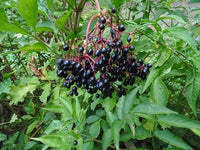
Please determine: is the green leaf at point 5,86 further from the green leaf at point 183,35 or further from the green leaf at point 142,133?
the green leaf at point 183,35

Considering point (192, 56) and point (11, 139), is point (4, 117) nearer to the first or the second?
point (11, 139)

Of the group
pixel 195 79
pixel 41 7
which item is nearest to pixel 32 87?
pixel 41 7

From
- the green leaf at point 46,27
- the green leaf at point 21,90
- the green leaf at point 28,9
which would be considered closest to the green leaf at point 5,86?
the green leaf at point 21,90

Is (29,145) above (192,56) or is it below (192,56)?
below

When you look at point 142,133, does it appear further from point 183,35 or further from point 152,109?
point 183,35

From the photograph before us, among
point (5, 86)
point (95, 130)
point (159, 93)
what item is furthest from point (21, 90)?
point (159, 93)

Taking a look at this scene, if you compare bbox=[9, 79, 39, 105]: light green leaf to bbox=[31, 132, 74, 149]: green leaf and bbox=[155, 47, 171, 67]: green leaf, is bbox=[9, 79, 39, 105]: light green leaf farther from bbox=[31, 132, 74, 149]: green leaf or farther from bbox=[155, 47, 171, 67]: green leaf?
bbox=[155, 47, 171, 67]: green leaf
